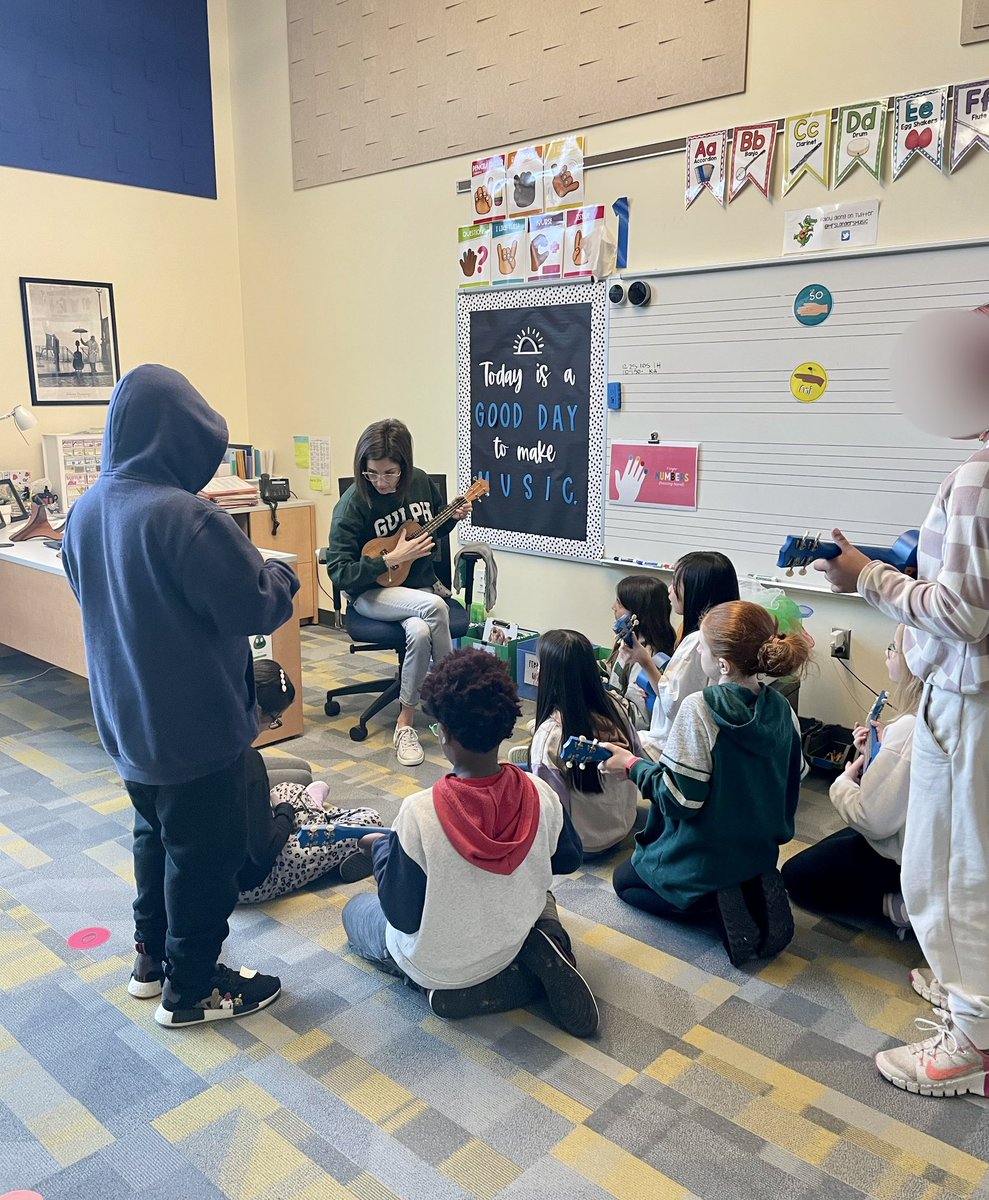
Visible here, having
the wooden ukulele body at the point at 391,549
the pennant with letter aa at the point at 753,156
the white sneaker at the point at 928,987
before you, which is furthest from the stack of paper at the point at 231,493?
the white sneaker at the point at 928,987

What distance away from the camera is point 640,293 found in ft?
11.3

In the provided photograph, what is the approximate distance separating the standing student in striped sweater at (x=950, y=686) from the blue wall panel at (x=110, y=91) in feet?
13.9

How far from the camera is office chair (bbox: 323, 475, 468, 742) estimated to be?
3473mm

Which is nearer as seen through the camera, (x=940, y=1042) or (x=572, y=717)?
(x=940, y=1042)

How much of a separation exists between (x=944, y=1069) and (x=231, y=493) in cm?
358

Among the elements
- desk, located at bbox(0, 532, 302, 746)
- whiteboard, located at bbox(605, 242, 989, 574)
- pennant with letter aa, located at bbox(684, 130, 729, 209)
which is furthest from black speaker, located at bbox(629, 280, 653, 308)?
desk, located at bbox(0, 532, 302, 746)

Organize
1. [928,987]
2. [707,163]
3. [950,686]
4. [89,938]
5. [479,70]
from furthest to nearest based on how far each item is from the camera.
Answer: [479,70], [707,163], [89,938], [928,987], [950,686]

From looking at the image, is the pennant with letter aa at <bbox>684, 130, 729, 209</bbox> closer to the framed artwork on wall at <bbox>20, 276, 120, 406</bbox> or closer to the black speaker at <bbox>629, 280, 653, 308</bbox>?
the black speaker at <bbox>629, 280, 653, 308</bbox>

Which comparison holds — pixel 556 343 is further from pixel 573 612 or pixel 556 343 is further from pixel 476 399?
pixel 573 612

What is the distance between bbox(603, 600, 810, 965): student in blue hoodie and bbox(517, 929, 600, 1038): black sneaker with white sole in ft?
1.26

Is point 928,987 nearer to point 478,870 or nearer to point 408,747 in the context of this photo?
point 478,870

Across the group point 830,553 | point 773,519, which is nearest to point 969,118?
point 773,519

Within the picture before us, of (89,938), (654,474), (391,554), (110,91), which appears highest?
(110,91)

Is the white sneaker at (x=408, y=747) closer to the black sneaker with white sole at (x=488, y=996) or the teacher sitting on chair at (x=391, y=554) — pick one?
the teacher sitting on chair at (x=391, y=554)
